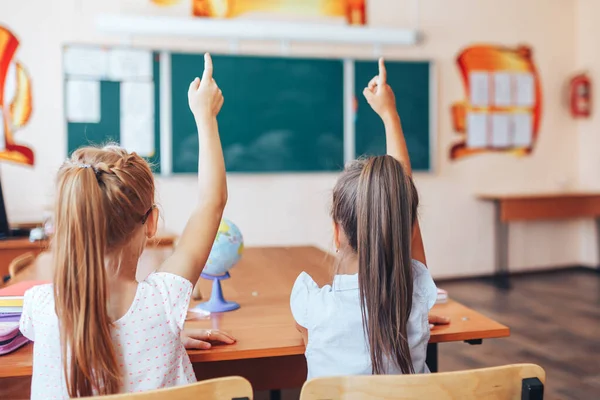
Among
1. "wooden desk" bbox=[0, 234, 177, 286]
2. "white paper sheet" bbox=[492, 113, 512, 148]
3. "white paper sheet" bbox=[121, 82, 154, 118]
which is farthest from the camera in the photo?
"white paper sheet" bbox=[492, 113, 512, 148]

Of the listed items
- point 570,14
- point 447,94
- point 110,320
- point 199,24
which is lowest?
point 110,320

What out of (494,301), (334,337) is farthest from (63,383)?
(494,301)

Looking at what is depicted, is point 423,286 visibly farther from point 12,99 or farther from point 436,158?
point 436,158

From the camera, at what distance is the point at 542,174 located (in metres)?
5.70

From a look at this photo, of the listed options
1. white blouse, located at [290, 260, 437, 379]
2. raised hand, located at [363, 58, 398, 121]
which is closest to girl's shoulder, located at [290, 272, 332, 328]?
white blouse, located at [290, 260, 437, 379]

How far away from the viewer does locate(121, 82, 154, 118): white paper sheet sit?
14.8 feet

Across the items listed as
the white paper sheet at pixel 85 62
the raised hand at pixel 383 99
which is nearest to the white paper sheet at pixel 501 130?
the white paper sheet at pixel 85 62

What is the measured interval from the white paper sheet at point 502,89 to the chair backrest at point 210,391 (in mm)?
5018

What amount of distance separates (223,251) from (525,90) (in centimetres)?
470

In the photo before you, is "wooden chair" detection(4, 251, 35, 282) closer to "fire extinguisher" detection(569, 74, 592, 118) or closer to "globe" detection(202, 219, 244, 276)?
"globe" detection(202, 219, 244, 276)

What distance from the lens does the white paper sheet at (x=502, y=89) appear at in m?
5.47

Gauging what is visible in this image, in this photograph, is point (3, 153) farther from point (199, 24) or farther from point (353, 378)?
point (353, 378)

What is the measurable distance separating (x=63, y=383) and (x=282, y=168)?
384 centimetres

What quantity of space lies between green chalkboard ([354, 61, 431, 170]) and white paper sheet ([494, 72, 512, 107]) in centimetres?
71
